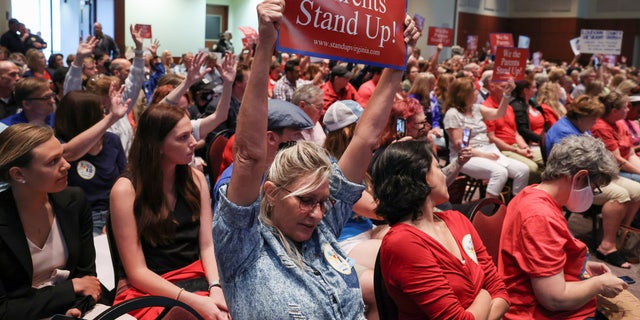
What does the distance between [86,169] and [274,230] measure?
228 cm

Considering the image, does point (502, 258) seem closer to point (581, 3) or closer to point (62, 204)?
point (62, 204)

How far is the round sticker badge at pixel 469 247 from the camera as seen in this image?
241 centimetres

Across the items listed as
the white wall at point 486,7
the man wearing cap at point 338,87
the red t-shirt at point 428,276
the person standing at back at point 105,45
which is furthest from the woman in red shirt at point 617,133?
the white wall at point 486,7

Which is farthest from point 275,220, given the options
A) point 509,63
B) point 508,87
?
point 509,63

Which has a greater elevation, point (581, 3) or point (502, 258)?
point (581, 3)

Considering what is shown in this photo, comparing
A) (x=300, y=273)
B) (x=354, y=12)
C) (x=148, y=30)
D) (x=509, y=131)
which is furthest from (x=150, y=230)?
(x=148, y=30)

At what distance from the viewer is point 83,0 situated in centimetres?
1723

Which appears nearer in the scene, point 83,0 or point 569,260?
point 569,260

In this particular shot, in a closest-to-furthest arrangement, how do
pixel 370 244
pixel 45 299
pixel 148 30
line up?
pixel 45 299
pixel 370 244
pixel 148 30

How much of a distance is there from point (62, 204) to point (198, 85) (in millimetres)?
3701

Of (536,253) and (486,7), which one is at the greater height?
(486,7)

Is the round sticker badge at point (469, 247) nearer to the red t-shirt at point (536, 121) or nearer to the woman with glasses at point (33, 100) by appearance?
the woman with glasses at point (33, 100)

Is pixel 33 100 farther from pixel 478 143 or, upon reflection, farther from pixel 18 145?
pixel 478 143

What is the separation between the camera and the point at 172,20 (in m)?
19.5
